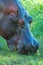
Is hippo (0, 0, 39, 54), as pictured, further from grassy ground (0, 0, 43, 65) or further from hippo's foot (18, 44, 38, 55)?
grassy ground (0, 0, 43, 65)

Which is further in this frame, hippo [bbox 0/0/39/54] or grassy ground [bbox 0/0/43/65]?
hippo [bbox 0/0/39/54]

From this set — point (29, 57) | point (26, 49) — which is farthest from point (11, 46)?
point (29, 57)

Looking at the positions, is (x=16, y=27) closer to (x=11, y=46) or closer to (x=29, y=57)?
(x=11, y=46)

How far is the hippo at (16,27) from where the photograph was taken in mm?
6141

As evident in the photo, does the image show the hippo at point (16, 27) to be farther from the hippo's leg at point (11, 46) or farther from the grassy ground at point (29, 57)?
the grassy ground at point (29, 57)

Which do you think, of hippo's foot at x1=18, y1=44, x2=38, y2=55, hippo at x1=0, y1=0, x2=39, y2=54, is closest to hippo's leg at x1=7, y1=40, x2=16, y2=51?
hippo at x1=0, y1=0, x2=39, y2=54

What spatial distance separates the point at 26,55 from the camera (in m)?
6.09

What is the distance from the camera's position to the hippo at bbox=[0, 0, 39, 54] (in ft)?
20.1

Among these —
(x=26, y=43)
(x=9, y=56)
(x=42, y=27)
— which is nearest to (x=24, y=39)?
(x=26, y=43)

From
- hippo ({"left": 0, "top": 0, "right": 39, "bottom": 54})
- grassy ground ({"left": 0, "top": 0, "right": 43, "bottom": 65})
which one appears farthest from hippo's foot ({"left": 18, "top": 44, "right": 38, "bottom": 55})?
grassy ground ({"left": 0, "top": 0, "right": 43, "bottom": 65})

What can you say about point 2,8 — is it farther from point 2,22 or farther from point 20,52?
point 20,52

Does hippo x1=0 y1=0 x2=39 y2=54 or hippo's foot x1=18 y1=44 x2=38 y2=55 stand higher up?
hippo x1=0 y1=0 x2=39 y2=54

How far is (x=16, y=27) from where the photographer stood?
629 centimetres

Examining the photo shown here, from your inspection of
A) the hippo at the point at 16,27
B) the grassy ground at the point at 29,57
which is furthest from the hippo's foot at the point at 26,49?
the grassy ground at the point at 29,57
